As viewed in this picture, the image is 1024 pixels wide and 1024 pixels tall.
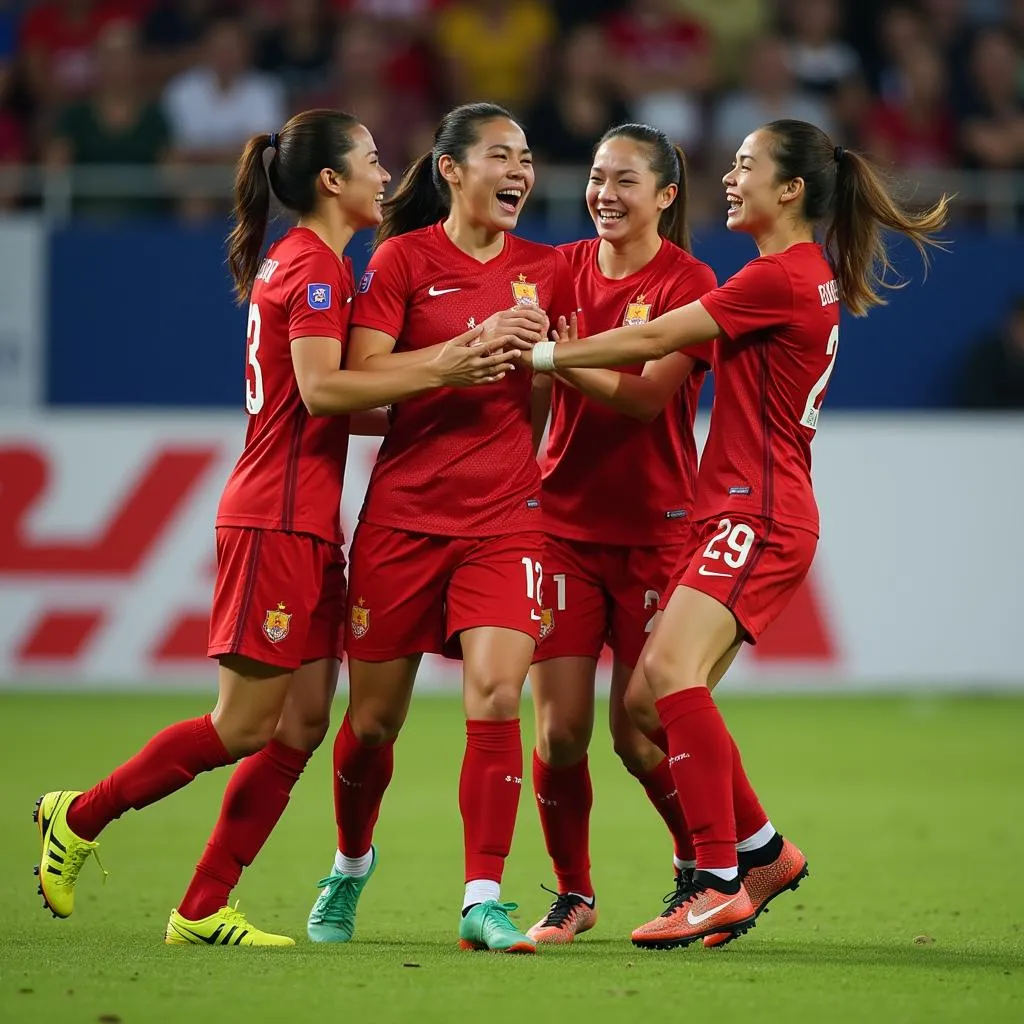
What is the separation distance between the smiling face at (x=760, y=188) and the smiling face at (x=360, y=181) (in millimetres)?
1003

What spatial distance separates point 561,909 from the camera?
17.6 ft

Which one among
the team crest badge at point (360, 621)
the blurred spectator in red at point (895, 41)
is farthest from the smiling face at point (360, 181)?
the blurred spectator in red at point (895, 41)

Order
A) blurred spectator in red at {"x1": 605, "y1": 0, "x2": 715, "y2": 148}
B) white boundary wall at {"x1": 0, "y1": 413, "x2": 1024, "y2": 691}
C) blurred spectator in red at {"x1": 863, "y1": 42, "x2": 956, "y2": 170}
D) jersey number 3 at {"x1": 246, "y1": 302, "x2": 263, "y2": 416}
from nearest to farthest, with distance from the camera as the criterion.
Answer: jersey number 3 at {"x1": 246, "y1": 302, "x2": 263, "y2": 416}
white boundary wall at {"x1": 0, "y1": 413, "x2": 1024, "y2": 691}
blurred spectator in red at {"x1": 605, "y1": 0, "x2": 715, "y2": 148}
blurred spectator in red at {"x1": 863, "y1": 42, "x2": 956, "y2": 170}

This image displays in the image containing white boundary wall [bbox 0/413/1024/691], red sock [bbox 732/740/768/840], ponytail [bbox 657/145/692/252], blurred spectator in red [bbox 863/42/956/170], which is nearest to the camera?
red sock [bbox 732/740/768/840]

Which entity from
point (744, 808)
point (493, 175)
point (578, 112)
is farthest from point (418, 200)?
point (578, 112)

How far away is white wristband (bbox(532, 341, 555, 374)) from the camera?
5023mm

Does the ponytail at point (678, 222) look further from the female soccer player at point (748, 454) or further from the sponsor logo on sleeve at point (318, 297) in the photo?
the sponsor logo on sleeve at point (318, 297)

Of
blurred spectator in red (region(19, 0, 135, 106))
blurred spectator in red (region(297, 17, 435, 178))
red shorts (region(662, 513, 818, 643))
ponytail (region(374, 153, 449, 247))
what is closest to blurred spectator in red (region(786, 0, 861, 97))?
blurred spectator in red (region(297, 17, 435, 178))

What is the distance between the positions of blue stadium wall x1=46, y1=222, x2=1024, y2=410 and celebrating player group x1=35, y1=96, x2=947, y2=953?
7.32m

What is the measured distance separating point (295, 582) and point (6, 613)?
6756 millimetres

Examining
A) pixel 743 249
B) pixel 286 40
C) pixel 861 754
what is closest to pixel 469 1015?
pixel 861 754

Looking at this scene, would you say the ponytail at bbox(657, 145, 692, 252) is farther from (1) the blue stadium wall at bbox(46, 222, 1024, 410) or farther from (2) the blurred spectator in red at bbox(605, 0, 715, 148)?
(2) the blurred spectator in red at bbox(605, 0, 715, 148)

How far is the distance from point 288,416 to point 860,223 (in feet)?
5.69

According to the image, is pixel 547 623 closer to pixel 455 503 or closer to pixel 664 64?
pixel 455 503
